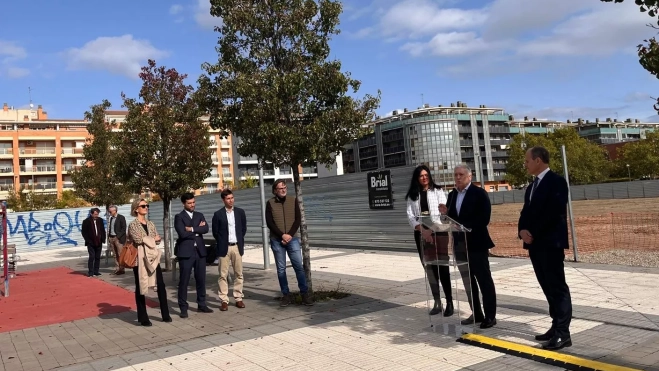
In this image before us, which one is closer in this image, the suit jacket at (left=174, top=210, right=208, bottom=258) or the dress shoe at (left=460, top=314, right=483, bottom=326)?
the dress shoe at (left=460, top=314, right=483, bottom=326)

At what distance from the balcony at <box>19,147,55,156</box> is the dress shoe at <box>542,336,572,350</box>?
79.9 m

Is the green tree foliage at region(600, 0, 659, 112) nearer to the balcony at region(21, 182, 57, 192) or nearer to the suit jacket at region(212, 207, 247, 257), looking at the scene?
the suit jacket at region(212, 207, 247, 257)

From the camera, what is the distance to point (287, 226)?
8297 millimetres

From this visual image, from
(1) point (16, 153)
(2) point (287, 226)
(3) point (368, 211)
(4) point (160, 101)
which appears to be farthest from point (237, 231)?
(1) point (16, 153)

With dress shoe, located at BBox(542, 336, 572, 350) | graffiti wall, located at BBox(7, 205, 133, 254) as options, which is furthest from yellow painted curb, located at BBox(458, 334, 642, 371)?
graffiti wall, located at BBox(7, 205, 133, 254)

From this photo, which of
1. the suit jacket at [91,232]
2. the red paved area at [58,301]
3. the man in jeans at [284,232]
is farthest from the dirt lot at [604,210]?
the man in jeans at [284,232]

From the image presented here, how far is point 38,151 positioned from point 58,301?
235 ft

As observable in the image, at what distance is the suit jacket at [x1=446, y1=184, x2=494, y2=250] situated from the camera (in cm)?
594

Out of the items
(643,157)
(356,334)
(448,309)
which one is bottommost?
(356,334)

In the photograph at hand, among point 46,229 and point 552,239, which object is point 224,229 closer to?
point 552,239

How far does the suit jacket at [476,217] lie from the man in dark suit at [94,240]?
11.4 metres

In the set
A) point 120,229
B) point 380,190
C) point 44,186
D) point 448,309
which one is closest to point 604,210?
point 380,190

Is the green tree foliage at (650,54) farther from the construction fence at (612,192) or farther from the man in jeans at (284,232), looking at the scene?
the construction fence at (612,192)

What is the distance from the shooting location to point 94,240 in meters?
14.6
